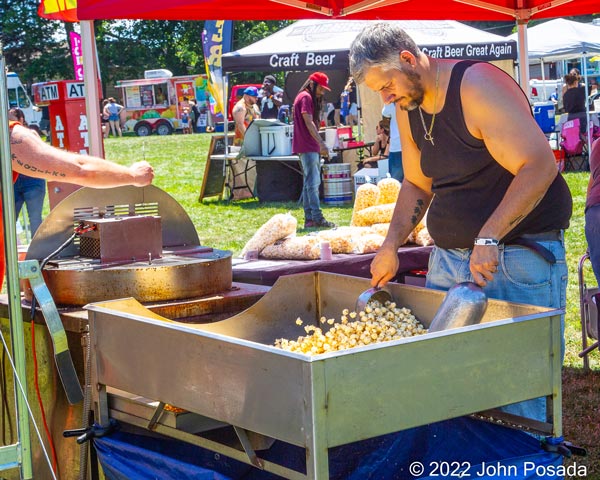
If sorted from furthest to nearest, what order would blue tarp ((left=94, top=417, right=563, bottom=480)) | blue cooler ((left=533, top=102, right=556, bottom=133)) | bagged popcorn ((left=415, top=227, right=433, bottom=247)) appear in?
1. blue cooler ((left=533, top=102, right=556, bottom=133))
2. bagged popcorn ((left=415, top=227, right=433, bottom=247))
3. blue tarp ((left=94, top=417, right=563, bottom=480))

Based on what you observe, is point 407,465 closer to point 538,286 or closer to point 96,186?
point 538,286

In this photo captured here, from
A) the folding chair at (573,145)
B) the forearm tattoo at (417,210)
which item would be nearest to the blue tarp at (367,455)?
the forearm tattoo at (417,210)

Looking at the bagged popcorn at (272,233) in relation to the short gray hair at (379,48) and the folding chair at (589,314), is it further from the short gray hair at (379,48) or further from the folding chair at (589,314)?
the short gray hair at (379,48)

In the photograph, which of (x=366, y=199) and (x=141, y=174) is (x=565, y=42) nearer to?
(x=366, y=199)

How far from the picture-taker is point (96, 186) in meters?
2.74

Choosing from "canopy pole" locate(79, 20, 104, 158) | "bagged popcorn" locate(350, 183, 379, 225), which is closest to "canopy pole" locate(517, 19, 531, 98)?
"bagged popcorn" locate(350, 183, 379, 225)

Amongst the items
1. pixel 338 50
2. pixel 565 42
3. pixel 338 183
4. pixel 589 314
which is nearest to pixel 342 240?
pixel 589 314

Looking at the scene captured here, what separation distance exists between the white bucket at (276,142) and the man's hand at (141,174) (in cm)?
802

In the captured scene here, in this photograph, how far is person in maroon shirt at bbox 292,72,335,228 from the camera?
9078mm

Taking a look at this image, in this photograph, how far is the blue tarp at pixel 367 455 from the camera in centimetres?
199

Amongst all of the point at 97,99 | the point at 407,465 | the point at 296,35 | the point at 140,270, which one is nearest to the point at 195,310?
the point at 140,270

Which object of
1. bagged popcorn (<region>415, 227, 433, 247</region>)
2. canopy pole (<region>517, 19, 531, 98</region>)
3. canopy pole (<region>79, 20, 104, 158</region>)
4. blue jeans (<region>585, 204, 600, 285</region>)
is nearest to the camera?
blue jeans (<region>585, 204, 600, 285</region>)

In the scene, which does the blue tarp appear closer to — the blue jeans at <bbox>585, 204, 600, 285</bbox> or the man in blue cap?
the blue jeans at <bbox>585, 204, 600, 285</bbox>

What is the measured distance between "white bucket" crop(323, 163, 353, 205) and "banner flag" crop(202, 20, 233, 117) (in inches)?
153
